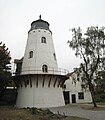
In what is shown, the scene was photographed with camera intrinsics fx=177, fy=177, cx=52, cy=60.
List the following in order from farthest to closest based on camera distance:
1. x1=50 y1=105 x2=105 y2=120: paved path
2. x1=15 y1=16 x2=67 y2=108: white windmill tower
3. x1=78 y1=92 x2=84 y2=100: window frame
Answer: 1. x1=78 y1=92 x2=84 y2=100: window frame
2. x1=15 y1=16 x2=67 y2=108: white windmill tower
3. x1=50 y1=105 x2=105 y2=120: paved path

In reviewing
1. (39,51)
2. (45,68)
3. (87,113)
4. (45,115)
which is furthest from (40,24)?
(45,115)

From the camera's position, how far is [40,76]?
2358 centimetres

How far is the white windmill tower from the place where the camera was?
22.9 m

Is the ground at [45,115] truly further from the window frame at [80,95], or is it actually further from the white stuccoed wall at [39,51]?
the window frame at [80,95]

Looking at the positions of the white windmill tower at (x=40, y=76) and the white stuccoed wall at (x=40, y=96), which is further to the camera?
the white windmill tower at (x=40, y=76)

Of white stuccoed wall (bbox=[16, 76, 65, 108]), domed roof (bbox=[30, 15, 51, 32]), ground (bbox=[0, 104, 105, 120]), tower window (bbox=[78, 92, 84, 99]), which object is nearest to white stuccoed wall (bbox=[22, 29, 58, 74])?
domed roof (bbox=[30, 15, 51, 32])

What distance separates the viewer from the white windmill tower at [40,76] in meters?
22.9

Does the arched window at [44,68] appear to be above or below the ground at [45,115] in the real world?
above

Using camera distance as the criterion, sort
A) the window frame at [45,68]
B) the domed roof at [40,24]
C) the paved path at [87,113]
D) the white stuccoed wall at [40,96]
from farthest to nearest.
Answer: the domed roof at [40,24], the window frame at [45,68], the white stuccoed wall at [40,96], the paved path at [87,113]

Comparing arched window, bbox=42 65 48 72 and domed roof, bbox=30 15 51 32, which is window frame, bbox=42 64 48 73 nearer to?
arched window, bbox=42 65 48 72

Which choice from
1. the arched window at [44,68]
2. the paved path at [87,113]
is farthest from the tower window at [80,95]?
the paved path at [87,113]

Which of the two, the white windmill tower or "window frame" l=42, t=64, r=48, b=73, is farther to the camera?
"window frame" l=42, t=64, r=48, b=73

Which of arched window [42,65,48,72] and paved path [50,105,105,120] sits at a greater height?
arched window [42,65,48,72]

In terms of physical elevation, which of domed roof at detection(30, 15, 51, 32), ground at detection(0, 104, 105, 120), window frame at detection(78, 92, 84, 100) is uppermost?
domed roof at detection(30, 15, 51, 32)
